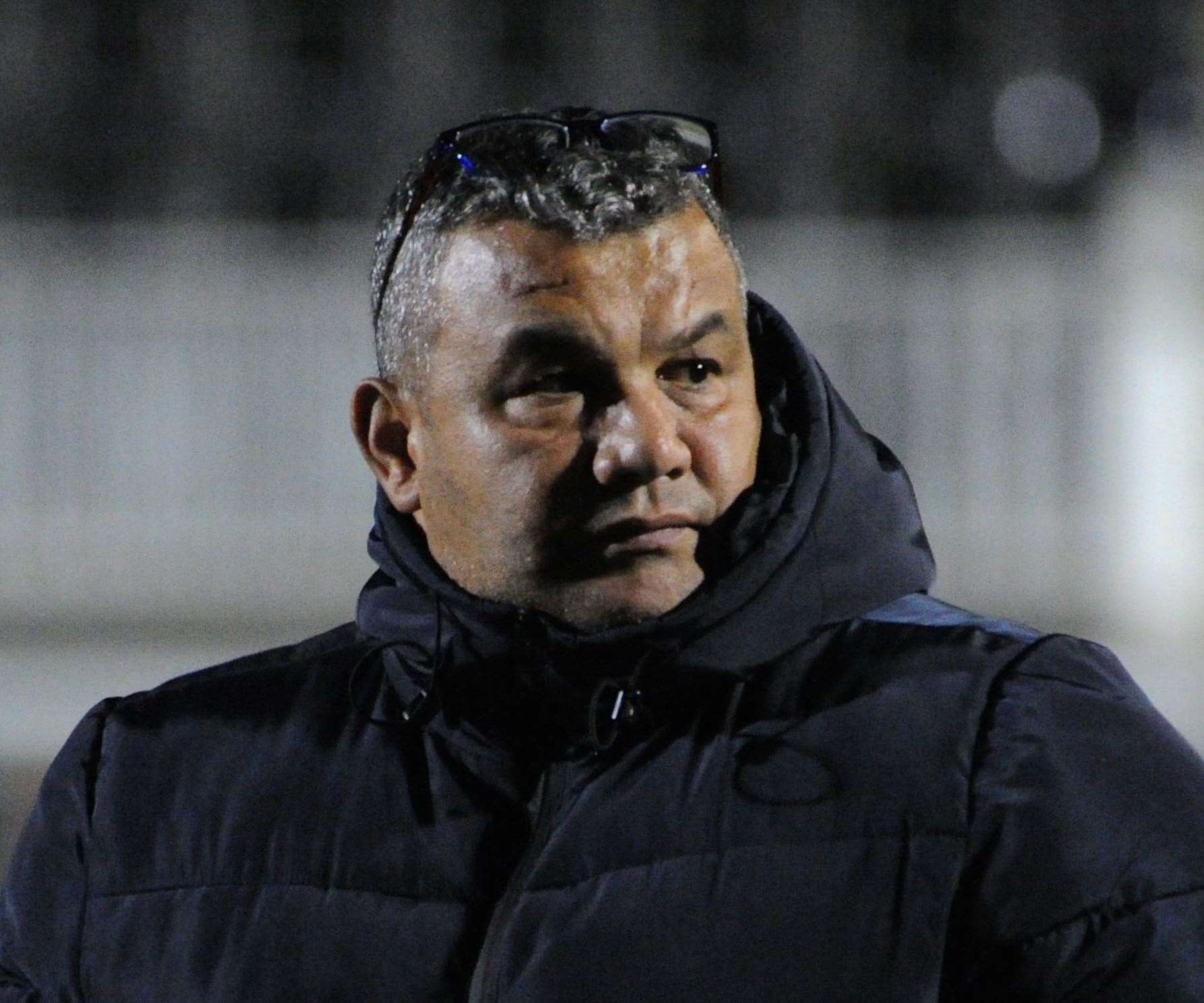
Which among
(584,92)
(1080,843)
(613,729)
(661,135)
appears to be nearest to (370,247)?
(584,92)

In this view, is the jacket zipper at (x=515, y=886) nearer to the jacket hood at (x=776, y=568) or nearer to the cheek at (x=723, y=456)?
the jacket hood at (x=776, y=568)

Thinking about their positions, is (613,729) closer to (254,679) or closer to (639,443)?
(639,443)

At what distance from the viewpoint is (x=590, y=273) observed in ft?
6.81

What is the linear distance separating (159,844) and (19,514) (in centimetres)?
501

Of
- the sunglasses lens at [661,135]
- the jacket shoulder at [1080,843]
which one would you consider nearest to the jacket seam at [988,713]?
the jacket shoulder at [1080,843]

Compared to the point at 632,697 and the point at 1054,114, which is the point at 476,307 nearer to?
the point at 632,697

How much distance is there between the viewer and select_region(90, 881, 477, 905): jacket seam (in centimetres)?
198

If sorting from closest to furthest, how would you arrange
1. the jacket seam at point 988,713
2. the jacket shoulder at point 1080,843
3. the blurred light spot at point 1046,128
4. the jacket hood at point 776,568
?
the jacket shoulder at point 1080,843
the jacket seam at point 988,713
the jacket hood at point 776,568
the blurred light spot at point 1046,128

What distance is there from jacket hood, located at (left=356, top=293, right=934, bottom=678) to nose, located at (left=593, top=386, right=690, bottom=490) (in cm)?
8

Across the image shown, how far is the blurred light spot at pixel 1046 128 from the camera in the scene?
265 inches

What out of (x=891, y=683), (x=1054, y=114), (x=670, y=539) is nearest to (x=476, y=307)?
(x=670, y=539)

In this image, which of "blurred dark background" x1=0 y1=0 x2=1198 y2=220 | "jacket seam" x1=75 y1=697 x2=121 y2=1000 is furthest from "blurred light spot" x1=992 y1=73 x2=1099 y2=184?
"jacket seam" x1=75 y1=697 x2=121 y2=1000

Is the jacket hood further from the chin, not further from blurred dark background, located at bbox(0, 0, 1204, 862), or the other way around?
blurred dark background, located at bbox(0, 0, 1204, 862)

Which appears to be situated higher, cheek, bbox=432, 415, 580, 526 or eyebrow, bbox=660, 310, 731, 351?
eyebrow, bbox=660, 310, 731, 351
